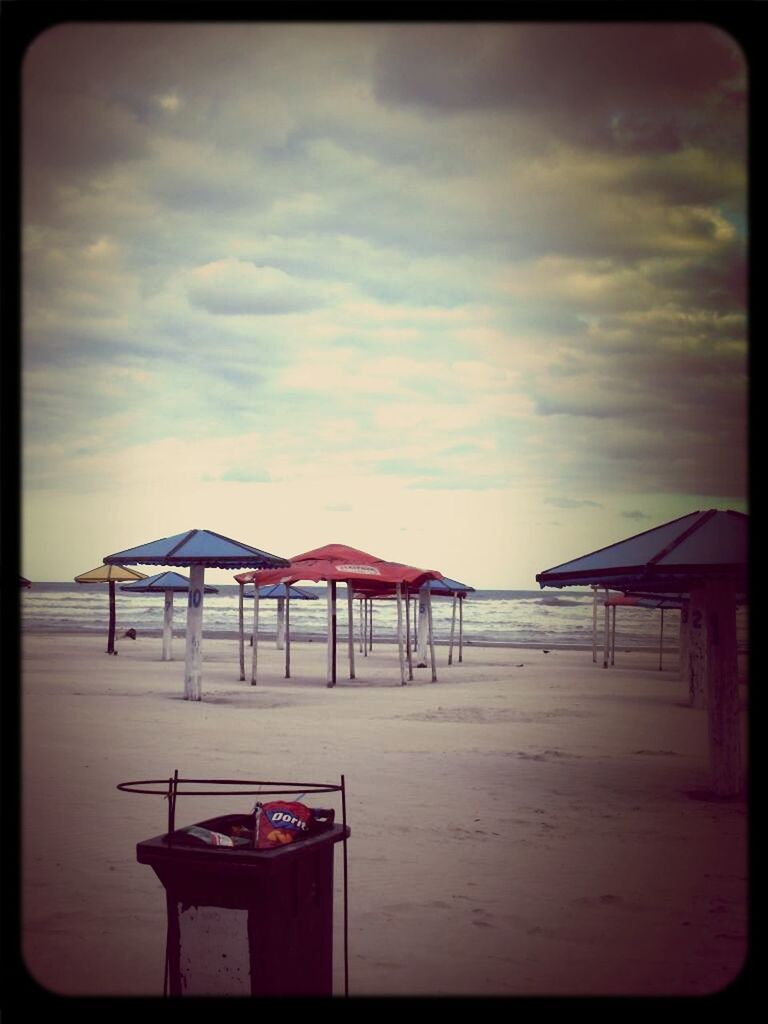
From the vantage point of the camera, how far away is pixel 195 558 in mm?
14852

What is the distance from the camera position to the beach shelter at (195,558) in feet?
49.0

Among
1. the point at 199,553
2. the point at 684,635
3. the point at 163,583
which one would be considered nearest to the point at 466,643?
the point at 163,583

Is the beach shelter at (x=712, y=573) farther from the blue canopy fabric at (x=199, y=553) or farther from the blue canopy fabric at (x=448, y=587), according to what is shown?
the blue canopy fabric at (x=448, y=587)

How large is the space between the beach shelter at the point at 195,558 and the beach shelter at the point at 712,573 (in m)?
7.14

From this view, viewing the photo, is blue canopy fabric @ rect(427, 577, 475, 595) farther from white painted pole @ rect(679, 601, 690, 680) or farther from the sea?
the sea

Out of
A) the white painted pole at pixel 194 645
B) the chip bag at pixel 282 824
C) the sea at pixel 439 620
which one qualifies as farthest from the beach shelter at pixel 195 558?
the sea at pixel 439 620

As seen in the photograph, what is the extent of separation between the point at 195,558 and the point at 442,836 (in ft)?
28.5

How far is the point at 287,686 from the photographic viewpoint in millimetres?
18781

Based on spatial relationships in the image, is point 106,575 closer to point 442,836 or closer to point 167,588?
point 167,588

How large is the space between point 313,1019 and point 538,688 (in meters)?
16.6

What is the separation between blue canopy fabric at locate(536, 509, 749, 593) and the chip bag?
13.9 ft

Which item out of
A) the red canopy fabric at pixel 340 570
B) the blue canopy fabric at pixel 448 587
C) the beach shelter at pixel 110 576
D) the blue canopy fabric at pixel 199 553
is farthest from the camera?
the beach shelter at pixel 110 576

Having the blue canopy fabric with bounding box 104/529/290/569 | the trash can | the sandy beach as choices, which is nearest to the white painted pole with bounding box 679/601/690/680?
the sandy beach

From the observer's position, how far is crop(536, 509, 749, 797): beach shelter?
7.45 meters
